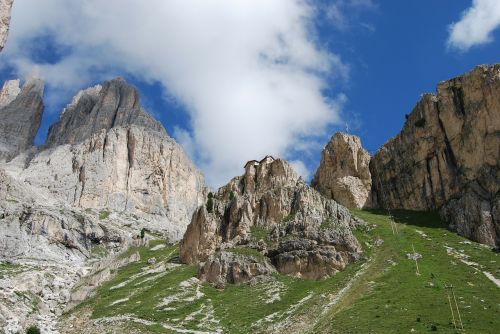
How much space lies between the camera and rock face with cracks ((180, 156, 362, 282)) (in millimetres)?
112938

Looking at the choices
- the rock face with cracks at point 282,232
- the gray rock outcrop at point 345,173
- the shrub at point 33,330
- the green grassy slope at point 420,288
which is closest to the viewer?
the green grassy slope at point 420,288

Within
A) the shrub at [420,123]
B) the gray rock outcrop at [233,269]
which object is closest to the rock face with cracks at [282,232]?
the gray rock outcrop at [233,269]

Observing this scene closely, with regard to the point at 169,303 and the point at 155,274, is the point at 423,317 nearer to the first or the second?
the point at 169,303

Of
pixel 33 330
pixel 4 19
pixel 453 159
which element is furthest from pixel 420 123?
pixel 4 19

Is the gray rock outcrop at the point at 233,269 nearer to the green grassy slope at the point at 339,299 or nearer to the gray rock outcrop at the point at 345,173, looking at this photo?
the green grassy slope at the point at 339,299

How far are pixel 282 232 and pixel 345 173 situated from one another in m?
53.1

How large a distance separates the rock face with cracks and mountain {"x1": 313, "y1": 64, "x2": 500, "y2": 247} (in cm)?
2238

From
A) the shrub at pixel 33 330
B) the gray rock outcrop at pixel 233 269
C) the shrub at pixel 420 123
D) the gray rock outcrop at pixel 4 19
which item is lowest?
the shrub at pixel 33 330

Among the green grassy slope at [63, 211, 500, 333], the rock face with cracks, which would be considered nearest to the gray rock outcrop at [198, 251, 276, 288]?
the rock face with cracks

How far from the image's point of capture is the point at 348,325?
2896 inches

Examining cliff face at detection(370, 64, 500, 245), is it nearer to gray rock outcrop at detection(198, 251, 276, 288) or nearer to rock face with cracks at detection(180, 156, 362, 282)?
rock face with cracks at detection(180, 156, 362, 282)

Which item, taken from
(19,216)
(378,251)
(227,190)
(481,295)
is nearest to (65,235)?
(19,216)

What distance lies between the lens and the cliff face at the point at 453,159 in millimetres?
126750

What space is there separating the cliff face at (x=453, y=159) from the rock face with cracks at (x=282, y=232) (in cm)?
2727
